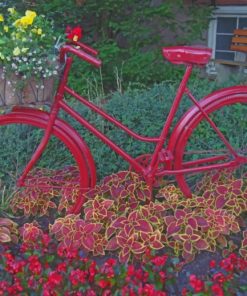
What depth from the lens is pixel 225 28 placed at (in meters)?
6.62

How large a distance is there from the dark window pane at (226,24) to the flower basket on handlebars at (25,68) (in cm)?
372

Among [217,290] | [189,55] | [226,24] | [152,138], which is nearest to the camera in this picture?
[217,290]

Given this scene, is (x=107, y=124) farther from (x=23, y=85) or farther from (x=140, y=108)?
(x=23, y=85)

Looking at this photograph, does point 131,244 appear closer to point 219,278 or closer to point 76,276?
point 76,276

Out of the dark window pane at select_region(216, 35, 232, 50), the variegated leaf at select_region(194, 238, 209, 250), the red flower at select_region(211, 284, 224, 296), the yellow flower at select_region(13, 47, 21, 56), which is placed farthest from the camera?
the dark window pane at select_region(216, 35, 232, 50)

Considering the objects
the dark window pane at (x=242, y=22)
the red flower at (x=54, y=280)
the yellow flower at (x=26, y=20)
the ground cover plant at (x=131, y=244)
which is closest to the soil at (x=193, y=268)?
the ground cover plant at (x=131, y=244)

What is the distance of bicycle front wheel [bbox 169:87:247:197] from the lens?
308 centimetres

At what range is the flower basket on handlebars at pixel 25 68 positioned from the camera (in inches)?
128

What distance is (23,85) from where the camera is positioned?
3271mm

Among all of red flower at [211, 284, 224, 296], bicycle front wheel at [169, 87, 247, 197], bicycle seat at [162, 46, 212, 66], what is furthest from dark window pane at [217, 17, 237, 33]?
red flower at [211, 284, 224, 296]

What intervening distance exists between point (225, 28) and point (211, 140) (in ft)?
10.9

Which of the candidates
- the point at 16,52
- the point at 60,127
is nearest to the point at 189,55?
the point at 60,127

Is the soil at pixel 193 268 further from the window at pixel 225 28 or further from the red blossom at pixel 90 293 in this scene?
the window at pixel 225 28

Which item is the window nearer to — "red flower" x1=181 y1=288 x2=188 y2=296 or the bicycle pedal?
the bicycle pedal
